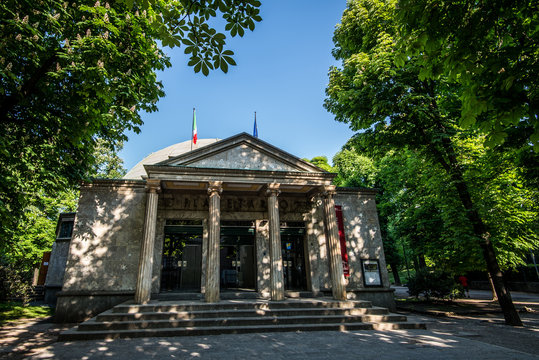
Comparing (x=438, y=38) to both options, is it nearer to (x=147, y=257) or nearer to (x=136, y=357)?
(x=136, y=357)

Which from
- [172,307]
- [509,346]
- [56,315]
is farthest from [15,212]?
[509,346]

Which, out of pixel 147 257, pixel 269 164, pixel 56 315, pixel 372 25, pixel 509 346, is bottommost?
pixel 509 346

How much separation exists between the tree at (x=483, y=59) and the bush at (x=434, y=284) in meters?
15.2

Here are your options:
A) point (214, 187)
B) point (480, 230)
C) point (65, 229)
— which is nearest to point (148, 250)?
point (214, 187)

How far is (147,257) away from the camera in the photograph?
1138 cm

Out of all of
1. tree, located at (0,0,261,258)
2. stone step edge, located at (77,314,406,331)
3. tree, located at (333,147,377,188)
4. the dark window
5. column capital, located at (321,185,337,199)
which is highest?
tree, located at (333,147,377,188)

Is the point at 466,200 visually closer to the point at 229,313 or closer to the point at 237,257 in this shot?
the point at 229,313

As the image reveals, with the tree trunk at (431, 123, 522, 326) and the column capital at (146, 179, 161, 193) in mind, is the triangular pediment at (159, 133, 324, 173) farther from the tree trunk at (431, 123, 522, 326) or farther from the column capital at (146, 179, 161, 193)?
the tree trunk at (431, 123, 522, 326)

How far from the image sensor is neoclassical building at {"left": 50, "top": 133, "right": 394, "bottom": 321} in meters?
12.2

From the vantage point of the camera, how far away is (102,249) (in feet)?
42.0

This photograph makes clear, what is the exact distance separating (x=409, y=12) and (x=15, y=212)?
13.0 meters

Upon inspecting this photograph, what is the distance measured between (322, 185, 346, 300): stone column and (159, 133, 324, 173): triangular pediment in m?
1.60

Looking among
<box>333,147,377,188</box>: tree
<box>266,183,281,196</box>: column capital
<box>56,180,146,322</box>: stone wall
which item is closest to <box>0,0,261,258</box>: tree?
<box>56,180,146,322</box>: stone wall

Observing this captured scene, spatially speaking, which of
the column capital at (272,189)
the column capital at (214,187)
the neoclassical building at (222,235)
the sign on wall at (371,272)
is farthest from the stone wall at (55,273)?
the sign on wall at (371,272)
